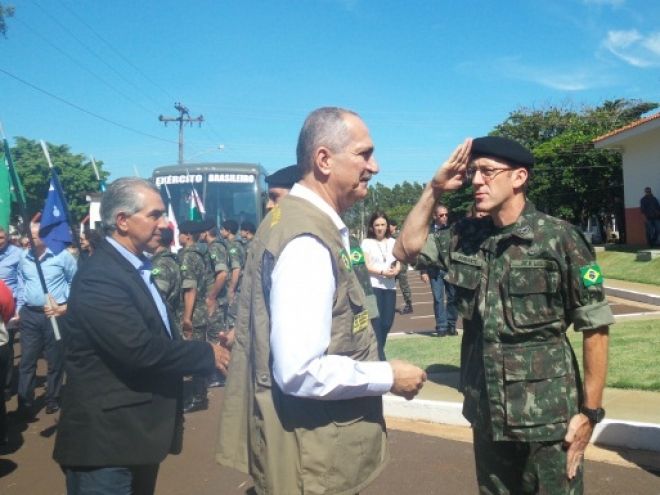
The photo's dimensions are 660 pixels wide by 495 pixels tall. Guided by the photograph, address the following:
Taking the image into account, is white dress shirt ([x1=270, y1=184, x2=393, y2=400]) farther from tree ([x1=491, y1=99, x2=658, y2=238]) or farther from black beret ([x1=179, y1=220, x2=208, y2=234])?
tree ([x1=491, y1=99, x2=658, y2=238])

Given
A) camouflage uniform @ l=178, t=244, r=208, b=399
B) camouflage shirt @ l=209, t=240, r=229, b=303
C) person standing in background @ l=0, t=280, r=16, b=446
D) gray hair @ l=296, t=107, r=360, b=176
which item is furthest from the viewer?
camouflage shirt @ l=209, t=240, r=229, b=303

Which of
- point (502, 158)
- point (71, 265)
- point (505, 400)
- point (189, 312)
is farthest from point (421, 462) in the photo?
point (71, 265)

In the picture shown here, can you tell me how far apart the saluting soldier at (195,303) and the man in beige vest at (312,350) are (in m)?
4.65

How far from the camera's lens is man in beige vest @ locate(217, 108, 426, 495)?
1699 millimetres

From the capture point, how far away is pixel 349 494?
5.92ft

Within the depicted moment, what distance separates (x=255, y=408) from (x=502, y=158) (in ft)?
4.95

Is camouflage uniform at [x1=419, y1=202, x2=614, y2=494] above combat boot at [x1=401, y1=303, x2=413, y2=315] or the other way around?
above

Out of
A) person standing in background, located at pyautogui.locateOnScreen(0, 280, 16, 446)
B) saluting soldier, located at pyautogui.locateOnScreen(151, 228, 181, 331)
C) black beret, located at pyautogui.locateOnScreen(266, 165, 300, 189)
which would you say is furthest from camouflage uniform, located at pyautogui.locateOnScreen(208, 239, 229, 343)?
black beret, located at pyautogui.locateOnScreen(266, 165, 300, 189)

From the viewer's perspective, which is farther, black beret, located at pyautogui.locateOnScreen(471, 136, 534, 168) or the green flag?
the green flag

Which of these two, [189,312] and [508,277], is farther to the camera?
[189,312]

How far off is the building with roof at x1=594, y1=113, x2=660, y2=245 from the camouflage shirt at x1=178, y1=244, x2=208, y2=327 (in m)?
15.8

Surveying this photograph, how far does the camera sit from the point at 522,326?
2.42 meters

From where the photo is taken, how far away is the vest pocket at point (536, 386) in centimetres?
237

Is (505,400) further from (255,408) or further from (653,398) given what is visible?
(653,398)
